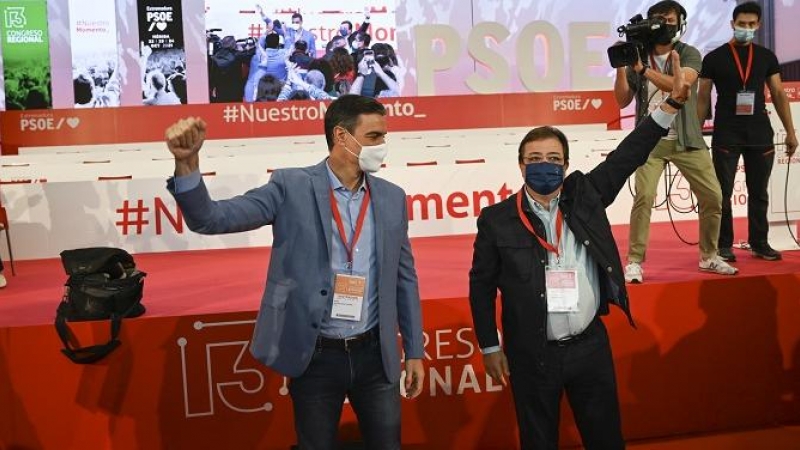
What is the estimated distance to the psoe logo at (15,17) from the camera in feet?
37.0

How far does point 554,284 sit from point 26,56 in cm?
1124

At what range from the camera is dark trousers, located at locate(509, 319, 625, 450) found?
99.9 inches

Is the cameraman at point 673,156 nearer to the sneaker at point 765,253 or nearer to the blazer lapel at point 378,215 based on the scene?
the sneaker at point 765,253

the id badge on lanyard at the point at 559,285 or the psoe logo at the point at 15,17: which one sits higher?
the psoe logo at the point at 15,17

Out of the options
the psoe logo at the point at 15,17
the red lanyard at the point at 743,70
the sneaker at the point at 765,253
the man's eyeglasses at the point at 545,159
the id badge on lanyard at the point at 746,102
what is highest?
the psoe logo at the point at 15,17

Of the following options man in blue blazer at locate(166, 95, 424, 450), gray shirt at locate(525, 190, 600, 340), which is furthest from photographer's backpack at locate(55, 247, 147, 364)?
gray shirt at locate(525, 190, 600, 340)

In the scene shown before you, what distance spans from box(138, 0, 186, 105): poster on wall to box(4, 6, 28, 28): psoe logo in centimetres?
169

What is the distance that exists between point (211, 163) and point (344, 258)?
189 inches

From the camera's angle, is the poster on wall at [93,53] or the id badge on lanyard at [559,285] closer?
the id badge on lanyard at [559,285]

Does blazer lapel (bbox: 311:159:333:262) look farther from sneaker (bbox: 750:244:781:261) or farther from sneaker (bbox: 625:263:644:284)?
sneaker (bbox: 750:244:781:261)

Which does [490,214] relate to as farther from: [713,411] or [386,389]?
[713,411]

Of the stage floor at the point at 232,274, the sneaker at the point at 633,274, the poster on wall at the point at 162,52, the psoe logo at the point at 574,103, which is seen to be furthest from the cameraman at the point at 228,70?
the sneaker at the point at 633,274

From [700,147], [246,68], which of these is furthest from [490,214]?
[246,68]

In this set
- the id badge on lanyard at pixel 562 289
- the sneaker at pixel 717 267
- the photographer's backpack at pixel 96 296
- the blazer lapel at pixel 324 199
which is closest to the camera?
the blazer lapel at pixel 324 199
